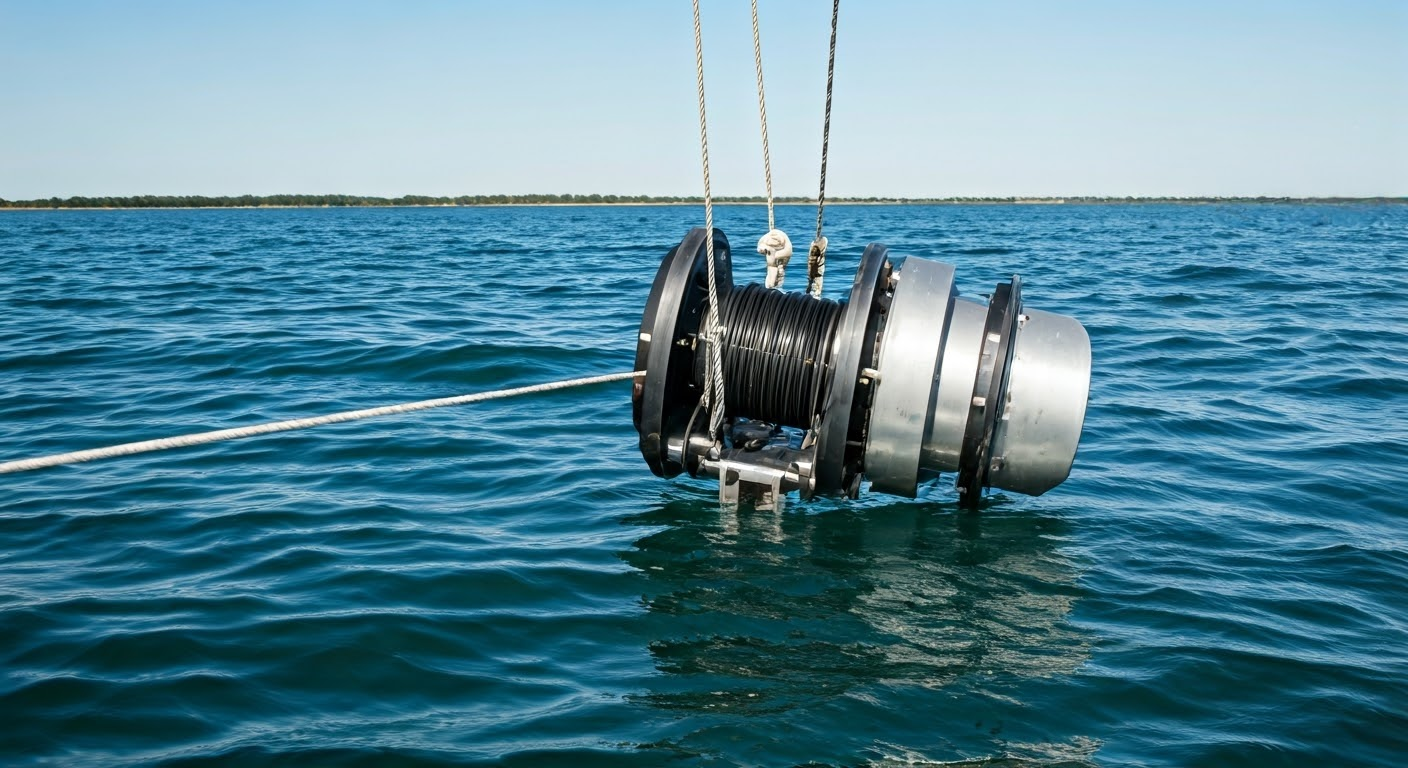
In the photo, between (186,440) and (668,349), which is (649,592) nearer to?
(668,349)

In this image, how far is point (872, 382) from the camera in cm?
505

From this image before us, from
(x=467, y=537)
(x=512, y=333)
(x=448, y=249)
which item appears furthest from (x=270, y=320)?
(x=448, y=249)

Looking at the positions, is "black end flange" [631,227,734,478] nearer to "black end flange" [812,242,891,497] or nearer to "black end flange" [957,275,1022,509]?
"black end flange" [812,242,891,497]

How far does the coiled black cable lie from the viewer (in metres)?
5.45

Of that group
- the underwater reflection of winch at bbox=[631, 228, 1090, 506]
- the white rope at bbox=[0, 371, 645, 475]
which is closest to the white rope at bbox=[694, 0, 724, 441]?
the underwater reflection of winch at bbox=[631, 228, 1090, 506]

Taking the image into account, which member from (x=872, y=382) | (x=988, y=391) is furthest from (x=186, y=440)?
(x=988, y=391)

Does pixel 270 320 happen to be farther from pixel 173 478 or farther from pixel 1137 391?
pixel 1137 391

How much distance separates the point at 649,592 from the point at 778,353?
4.53 ft

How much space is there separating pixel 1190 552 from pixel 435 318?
36.6ft

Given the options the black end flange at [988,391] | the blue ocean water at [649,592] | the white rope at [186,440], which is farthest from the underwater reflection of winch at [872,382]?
the white rope at [186,440]

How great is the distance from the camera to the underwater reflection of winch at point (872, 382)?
5023mm

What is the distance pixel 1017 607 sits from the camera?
504cm

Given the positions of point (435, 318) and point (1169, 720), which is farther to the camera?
point (435, 318)

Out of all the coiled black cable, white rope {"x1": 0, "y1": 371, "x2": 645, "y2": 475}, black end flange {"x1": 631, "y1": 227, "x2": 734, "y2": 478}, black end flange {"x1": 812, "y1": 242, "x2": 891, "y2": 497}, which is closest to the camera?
white rope {"x1": 0, "y1": 371, "x2": 645, "y2": 475}
